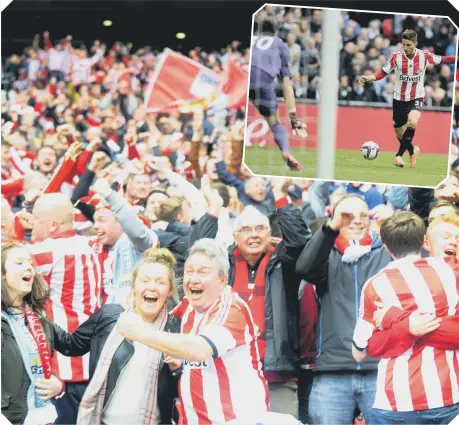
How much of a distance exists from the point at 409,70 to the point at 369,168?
1.63 feet

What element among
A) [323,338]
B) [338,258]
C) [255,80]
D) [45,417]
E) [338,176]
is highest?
[255,80]

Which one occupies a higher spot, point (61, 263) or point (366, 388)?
point (61, 263)

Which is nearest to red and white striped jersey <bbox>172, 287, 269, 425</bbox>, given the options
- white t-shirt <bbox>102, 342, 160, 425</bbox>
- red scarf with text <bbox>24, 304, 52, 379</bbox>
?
white t-shirt <bbox>102, 342, 160, 425</bbox>

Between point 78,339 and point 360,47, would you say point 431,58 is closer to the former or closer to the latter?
point 360,47

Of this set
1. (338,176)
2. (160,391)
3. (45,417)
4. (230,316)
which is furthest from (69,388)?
(338,176)

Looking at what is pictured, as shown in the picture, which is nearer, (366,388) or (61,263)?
(366,388)

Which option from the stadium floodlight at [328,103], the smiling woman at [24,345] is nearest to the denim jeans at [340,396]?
the stadium floodlight at [328,103]

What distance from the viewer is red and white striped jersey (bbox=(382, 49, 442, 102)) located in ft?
14.8

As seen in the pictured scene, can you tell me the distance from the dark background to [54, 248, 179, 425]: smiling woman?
3.61 m

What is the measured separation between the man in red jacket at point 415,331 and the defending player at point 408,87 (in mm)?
358

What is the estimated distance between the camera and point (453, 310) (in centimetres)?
439

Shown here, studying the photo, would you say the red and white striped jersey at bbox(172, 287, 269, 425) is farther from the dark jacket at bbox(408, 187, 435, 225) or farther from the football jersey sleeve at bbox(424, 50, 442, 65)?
the football jersey sleeve at bbox(424, 50, 442, 65)

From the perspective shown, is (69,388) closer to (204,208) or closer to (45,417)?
(45,417)

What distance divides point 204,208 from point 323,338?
0.84 m
